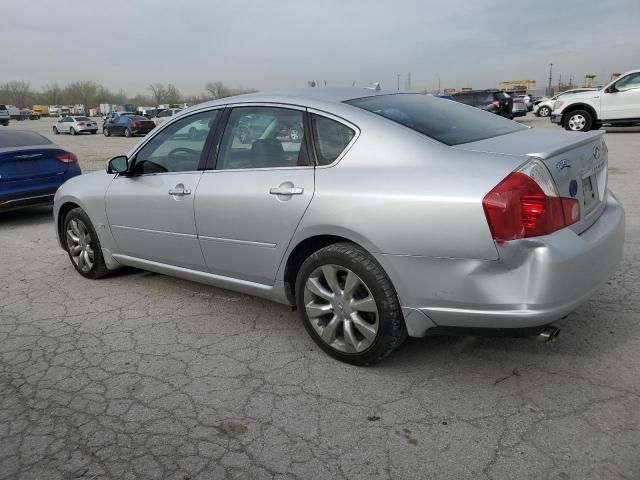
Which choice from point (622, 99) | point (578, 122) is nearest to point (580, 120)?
point (578, 122)

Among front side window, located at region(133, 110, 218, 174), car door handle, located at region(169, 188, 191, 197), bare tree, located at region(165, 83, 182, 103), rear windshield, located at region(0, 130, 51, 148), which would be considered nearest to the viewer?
car door handle, located at region(169, 188, 191, 197)

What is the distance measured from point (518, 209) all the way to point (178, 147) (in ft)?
8.51

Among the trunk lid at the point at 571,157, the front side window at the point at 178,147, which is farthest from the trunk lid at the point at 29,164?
the trunk lid at the point at 571,157

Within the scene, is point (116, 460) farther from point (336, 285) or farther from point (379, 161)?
point (379, 161)

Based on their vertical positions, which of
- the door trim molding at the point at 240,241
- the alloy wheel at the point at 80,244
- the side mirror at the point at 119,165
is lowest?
the alloy wheel at the point at 80,244

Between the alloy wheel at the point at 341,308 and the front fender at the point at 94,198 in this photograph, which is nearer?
the alloy wheel at the point at 341,308

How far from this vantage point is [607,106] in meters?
16.7

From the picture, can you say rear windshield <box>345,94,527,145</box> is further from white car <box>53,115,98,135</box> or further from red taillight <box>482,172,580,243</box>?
white car <box>53,115,98,135</box>

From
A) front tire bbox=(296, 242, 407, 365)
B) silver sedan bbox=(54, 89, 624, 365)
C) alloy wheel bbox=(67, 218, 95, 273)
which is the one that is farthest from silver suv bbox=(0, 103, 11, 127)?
front tire bbox=(296, 242, 407, 365)

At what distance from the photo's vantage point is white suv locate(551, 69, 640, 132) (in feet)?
53.5

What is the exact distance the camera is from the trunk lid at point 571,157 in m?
2.60

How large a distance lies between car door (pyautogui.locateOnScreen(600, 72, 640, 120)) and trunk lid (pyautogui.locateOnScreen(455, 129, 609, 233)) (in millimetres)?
15627

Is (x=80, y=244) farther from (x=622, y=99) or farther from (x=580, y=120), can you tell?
(x=622, y=99)

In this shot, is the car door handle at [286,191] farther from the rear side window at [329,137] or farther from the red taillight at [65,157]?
the red taillight at [65,157]
